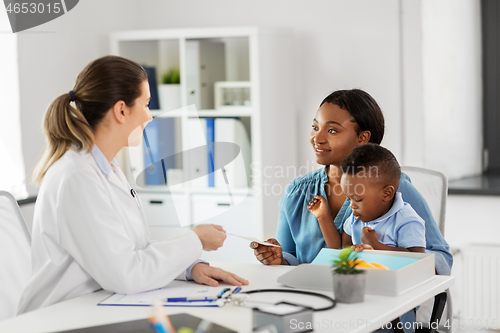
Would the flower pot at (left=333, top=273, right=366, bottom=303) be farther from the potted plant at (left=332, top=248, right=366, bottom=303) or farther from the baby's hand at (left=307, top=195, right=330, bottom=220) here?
the baby's hand at (left=307, top=195, right=330, bottom=220)

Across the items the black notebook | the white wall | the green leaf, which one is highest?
the white wall

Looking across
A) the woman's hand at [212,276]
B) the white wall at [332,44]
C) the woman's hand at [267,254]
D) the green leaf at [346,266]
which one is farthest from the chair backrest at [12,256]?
the white wall at [332,44]

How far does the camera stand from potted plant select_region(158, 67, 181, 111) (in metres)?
3.32

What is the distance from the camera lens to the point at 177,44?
12.0ft

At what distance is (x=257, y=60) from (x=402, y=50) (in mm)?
795

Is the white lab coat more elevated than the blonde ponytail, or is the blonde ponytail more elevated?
the blonde ponytail

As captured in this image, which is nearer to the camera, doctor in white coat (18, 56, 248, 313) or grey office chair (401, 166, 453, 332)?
doctor in white coat (18, 56, 248, 313)

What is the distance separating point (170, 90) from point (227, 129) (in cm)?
44

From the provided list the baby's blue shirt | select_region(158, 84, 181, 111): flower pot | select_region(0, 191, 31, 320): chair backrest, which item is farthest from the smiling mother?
select_region(158, 84, 181, 111): flower pot

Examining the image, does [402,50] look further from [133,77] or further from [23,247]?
[23,247]

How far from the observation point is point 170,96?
3336 mm

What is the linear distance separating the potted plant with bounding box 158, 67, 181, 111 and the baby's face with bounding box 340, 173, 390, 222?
6.48ft

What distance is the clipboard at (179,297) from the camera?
118cm

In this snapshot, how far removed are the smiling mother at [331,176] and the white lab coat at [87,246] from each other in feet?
1.44
